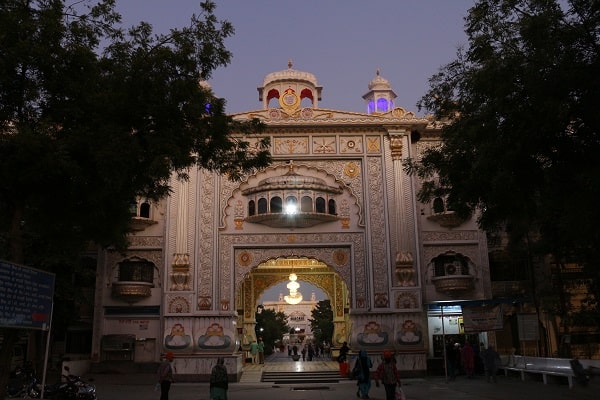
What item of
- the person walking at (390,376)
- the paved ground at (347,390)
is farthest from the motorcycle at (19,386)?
the person walking at (390,376)

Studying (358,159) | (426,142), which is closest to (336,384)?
(358,159)

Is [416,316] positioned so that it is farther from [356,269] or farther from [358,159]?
[358,159]

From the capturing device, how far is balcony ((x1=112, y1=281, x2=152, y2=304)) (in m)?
21.6

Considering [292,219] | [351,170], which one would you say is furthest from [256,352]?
[351,170]

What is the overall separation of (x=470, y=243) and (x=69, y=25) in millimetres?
16568

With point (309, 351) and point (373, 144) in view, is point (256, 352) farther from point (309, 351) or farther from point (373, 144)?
point (373, 144)

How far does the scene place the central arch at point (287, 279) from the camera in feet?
92.6

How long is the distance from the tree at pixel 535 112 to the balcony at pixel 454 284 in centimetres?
984

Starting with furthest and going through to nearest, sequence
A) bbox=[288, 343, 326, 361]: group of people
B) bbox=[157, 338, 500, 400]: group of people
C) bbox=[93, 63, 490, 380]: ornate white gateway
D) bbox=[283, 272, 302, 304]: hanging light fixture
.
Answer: bbox=[288, 343, 326, 361]: group of people → bbox=[283, 272, 302, 304]: hanging light fixture → bbox=[93, 63, 490, 380]: ornate white gateway → bbox=[157, 338, 500, 400]: group of people

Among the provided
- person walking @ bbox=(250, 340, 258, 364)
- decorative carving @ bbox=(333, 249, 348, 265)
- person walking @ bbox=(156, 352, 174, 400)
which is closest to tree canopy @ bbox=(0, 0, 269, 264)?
person walking @ bbox=(156, 352, 174, 400)

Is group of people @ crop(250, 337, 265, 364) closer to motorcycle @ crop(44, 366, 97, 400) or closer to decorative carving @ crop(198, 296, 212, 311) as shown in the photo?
decorative carving @ crop(198, 296, 212, 311)

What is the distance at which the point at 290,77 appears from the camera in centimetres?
2378

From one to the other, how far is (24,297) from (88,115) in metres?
3.13

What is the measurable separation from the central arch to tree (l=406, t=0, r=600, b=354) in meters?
17.1
